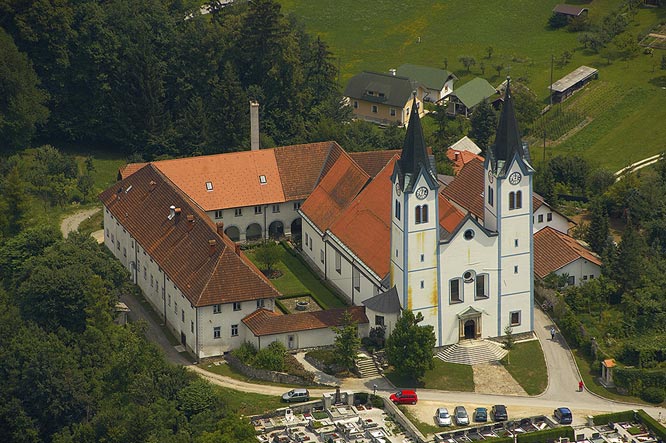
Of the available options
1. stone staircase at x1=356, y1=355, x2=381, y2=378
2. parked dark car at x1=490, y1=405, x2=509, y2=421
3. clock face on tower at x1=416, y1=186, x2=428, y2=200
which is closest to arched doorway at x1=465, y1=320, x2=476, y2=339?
stone staircase at x1=356, y1=355, x2=381, y2=378

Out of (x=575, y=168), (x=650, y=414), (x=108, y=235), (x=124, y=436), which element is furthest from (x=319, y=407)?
(x=575, y=168)

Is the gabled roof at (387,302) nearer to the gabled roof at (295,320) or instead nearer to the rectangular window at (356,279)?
the gabled roof at (295,320)

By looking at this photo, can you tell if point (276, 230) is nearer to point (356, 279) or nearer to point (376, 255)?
point (356, 279)

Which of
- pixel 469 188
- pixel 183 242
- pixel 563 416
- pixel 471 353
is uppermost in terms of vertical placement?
pixel 469 188

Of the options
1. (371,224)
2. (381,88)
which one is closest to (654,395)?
(371,224)

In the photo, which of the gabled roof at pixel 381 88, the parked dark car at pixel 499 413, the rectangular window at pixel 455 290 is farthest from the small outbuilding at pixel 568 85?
the parked dark car at pixel 499 413

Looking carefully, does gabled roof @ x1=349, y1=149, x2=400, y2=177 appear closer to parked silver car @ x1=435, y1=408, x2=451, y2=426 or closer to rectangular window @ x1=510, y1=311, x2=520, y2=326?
rectangular window @ x1=510, y1=311, x2=520, y2=326
